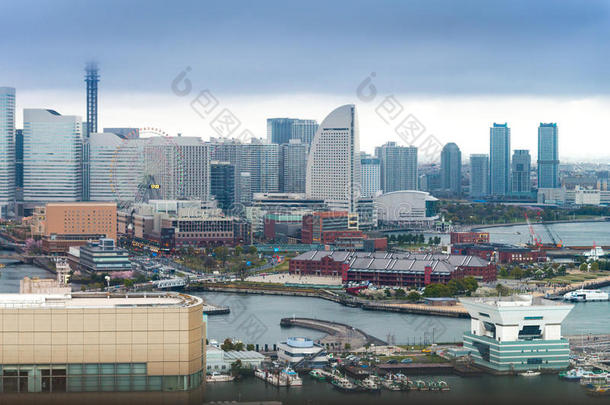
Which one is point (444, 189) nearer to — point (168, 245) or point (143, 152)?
point (143, 152)

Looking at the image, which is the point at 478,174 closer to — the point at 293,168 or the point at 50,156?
the point at 293,168

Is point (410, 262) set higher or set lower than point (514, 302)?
lower

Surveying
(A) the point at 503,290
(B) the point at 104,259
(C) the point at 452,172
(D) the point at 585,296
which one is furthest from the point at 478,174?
(A) the point at 503,290

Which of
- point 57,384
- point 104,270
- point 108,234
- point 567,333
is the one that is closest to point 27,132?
point 108,234

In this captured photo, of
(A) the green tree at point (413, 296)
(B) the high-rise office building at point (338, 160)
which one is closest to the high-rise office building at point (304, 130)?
(B) the high-rise office building at point (338, 160)

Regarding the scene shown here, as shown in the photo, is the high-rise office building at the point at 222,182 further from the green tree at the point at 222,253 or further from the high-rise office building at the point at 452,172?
the high-rise office building at the point at 452,172

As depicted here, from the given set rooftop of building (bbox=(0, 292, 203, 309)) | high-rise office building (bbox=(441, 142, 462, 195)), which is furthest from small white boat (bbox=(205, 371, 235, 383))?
high-rise office building (bbox=(441, 142, 462, 195))

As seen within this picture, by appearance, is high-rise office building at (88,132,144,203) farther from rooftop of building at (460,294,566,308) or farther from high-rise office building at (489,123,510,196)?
high-rise office building at (489,123,510,196)
